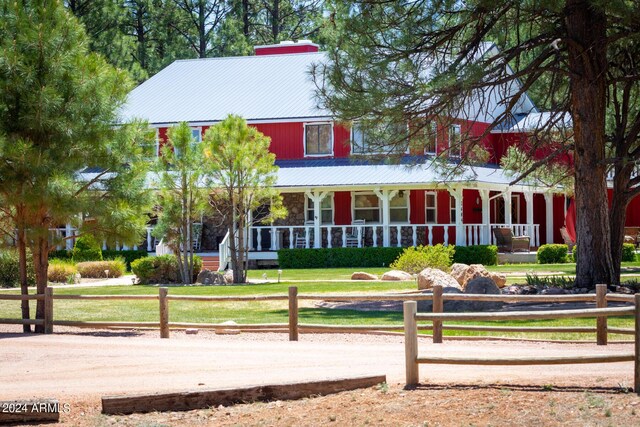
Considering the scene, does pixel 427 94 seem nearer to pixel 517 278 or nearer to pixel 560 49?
pixel 560 49

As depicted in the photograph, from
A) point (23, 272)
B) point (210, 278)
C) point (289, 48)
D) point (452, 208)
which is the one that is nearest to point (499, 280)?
point (210, 278)

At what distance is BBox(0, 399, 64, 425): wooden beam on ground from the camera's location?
10.1 metres

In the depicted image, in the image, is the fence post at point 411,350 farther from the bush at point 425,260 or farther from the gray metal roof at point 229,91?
the gray metal roof at point 229,91

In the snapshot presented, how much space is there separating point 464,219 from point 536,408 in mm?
30340

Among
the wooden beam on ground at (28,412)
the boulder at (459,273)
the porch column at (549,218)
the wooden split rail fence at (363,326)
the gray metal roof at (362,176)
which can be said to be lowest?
the wooden beam on ground at (28,412)

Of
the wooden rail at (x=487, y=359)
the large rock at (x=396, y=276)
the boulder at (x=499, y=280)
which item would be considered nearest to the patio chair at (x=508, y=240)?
the large rock at (x=396, y=276)

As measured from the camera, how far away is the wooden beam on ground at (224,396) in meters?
10.4

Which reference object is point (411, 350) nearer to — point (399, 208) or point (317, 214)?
point (317, 214)

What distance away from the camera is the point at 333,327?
1611 cm


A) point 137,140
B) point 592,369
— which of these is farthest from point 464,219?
point 592,369

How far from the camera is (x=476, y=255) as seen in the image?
112 ft

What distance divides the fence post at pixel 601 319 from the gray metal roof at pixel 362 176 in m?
19.8

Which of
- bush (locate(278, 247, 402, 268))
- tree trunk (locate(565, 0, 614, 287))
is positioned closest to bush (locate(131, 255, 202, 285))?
bush (locate(278, 247, 402, 268))

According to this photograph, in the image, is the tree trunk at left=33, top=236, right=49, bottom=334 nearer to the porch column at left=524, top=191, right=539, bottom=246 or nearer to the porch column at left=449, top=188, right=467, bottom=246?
the porch column at left=449, top=188, right=467, bottom=246
